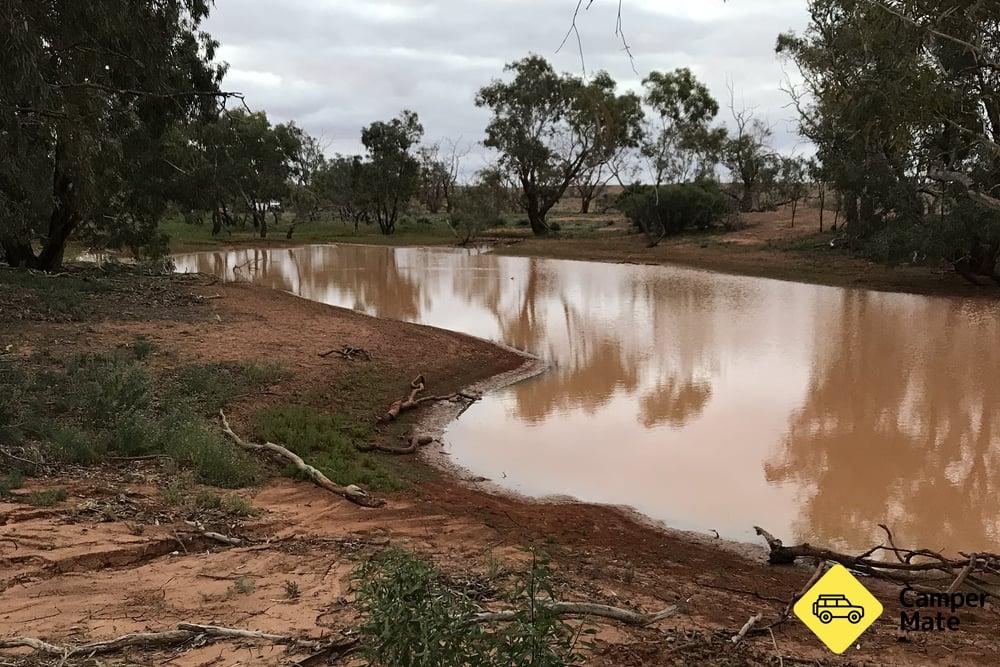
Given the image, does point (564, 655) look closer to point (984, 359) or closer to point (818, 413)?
point (818, 413)

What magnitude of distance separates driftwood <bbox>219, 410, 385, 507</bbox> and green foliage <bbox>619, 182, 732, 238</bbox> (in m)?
28.5

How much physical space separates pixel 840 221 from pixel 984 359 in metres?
21.2

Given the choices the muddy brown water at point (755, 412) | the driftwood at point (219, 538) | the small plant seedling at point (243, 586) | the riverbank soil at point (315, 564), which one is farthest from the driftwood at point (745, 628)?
the driftwood at point (219, 538)

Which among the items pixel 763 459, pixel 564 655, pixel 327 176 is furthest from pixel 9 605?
pixel 327 176

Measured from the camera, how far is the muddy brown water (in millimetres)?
5816

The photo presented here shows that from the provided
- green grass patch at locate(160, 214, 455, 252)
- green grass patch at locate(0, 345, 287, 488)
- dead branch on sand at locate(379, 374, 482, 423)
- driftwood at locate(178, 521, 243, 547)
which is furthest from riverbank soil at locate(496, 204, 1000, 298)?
driftwood at locate(178, 521, 243, 547)

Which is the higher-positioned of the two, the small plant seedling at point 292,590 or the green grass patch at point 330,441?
the small plant seedling at point 292,590

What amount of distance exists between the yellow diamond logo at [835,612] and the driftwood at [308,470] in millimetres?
2986

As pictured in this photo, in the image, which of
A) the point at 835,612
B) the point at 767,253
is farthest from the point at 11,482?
the point at 767,253

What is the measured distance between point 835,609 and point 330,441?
4.75m

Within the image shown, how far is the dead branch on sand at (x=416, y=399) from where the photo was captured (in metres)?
8.03

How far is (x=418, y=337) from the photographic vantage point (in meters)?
11.9

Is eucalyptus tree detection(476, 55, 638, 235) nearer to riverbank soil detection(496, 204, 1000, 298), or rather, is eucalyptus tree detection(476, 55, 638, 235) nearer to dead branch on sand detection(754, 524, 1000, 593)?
riverbank soil detection(496, 204, 1000, 298)

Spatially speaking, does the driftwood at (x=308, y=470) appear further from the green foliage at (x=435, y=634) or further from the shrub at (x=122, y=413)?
the green foliage at (x=435, y=634)
